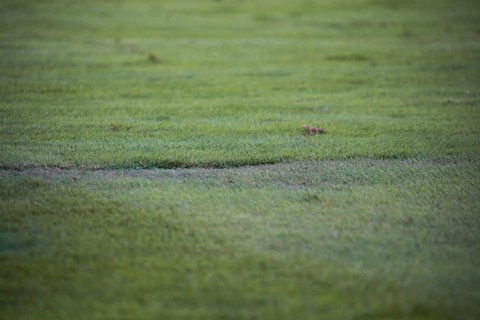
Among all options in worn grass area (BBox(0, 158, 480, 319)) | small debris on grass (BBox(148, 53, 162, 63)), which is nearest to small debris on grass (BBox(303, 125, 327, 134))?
worn grass area (BBox(0, 158, 480, 319))

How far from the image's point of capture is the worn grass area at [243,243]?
14.8 feet

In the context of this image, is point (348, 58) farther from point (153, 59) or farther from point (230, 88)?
point (153, 59)

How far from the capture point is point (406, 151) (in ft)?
27.3

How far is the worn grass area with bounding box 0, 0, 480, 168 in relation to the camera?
8500 mm

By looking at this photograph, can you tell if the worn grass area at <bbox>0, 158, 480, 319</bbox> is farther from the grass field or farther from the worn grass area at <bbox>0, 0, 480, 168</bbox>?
the worn grass area at <bbox>0, 0, 480, 168</bbox>

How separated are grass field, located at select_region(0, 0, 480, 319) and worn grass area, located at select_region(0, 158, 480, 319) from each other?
0.07 feet

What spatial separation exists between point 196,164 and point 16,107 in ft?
16.1

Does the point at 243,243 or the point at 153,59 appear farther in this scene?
the point at 153,59

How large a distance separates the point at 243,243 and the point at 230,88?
25.5 feet

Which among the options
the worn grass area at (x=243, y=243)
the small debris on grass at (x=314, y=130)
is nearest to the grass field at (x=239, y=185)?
the worn grass area at (x=243, y=243)

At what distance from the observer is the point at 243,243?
214 inches

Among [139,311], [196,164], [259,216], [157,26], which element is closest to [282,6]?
[157,26]

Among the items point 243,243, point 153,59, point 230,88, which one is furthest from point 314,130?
point 153,59

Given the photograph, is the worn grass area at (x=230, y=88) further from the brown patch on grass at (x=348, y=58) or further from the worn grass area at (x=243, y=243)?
the worn grass area at (x=243, y=243)
